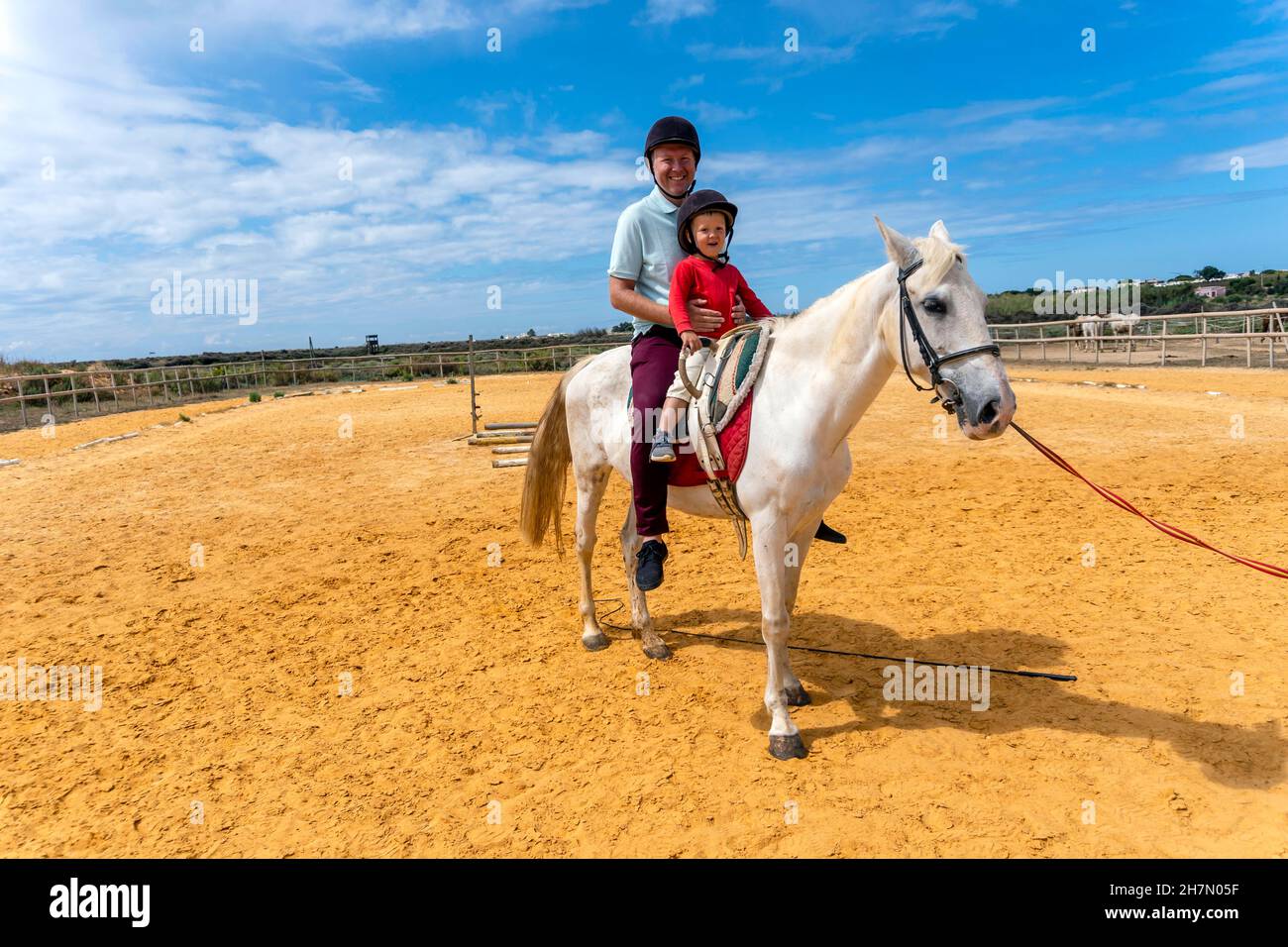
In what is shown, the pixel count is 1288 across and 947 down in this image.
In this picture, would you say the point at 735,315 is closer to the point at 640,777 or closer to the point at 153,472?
the point at 640,777

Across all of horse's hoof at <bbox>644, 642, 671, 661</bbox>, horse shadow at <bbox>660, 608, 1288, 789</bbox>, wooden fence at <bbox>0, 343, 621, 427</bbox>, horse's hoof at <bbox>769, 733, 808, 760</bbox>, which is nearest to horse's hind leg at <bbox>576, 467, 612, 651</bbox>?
horse's hoof at <bbox>644, 642, 671, 661</bbox>

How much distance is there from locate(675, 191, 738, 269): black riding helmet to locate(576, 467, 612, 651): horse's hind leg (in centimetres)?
171

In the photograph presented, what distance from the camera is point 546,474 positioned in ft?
17.8

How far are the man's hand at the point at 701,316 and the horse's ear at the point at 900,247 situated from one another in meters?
0.98

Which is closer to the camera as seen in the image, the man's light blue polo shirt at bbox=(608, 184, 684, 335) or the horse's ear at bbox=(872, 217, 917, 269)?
the horse's ear at bbox=(872, 217, 917, 269)

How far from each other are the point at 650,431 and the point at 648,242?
1141 millimetres

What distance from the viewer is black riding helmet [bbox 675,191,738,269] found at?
3451 mm

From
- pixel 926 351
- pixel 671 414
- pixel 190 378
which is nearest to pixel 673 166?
pixel 671 414

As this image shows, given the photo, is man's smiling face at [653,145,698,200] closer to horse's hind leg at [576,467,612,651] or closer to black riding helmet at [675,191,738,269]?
black riding helmet at [675,191,738,269]

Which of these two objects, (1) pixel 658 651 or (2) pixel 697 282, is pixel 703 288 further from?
(1) pixel 658 651

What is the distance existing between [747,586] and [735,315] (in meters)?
A: 2.79

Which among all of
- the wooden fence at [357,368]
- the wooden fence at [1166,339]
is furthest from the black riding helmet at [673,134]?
the wooden fence at [1166,339]

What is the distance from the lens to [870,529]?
704 cm

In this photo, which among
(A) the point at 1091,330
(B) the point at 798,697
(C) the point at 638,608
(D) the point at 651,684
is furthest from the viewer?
(A) the point at 1091,330
